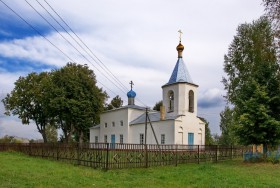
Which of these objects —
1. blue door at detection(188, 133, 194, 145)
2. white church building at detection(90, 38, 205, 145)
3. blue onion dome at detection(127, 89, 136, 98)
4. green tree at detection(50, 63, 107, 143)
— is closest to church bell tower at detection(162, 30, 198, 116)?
white church building at detection(90, 38, 205, 145)

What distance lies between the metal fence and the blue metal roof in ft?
36.9

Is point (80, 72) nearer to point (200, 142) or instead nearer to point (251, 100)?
point (200, 142)

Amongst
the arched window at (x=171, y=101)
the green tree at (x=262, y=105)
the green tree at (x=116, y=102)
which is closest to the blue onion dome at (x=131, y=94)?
the arched window at (x=171, y=101)

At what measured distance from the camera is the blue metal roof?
1319 inches

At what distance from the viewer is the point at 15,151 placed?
1149 inches

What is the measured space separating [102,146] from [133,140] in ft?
73.4

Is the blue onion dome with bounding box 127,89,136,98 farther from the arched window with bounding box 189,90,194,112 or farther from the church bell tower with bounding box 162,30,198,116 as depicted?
the arched window with bounding box 189,90,194,112

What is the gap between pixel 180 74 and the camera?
33969 mm

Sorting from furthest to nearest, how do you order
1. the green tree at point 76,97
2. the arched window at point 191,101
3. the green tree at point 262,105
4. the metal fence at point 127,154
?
the green tree at point 76,97 → the arched window at point 191,101 → the green tree at point 262,105 → the metal fence at point 127,154

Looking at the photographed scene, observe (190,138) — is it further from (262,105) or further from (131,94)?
(262,105)

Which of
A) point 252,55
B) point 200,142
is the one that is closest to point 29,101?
point 200,142

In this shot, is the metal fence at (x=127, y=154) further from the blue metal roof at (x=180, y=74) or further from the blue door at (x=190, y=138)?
the blue metal roof at (x=180, y=74)

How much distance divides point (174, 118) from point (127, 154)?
654 inches

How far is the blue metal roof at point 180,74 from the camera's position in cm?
3350
